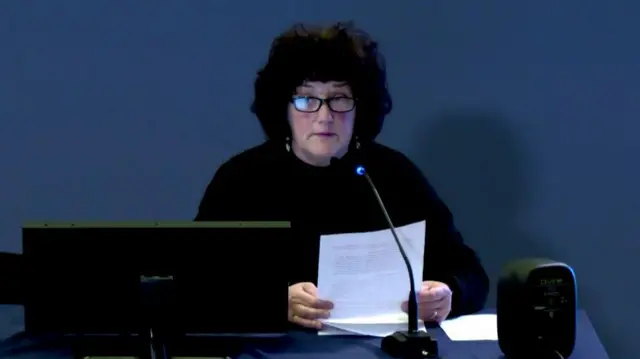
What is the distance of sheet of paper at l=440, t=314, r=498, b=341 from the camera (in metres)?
1.73

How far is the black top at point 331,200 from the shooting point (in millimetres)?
2148

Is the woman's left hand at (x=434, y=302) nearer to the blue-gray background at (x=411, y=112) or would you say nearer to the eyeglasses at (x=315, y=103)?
the eyeglasses at (x=315, y=103)

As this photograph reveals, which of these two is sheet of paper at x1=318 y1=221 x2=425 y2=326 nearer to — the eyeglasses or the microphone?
the microphone

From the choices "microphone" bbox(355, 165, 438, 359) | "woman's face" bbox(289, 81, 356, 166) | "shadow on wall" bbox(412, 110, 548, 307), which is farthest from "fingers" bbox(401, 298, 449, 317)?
"shadow on wall" bbox(412, 110, 548, 307)

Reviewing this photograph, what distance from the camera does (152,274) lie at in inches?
62.0

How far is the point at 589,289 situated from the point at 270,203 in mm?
1226

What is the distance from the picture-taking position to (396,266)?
1694 millimetres

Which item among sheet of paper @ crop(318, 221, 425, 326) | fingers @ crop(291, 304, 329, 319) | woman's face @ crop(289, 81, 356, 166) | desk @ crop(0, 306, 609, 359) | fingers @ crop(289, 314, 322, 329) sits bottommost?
desk @ crop(0, 306, 609, 359)

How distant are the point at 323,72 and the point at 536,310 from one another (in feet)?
3.00

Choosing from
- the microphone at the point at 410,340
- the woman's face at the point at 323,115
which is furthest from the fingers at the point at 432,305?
the woman's face at the point at 323,115

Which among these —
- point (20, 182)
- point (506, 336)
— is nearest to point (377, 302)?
point (506, 336)

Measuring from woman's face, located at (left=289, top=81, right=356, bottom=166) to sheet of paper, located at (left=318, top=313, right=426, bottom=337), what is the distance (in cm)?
56

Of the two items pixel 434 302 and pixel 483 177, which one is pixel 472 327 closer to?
pixel 434 302

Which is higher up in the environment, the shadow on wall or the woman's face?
the woman's face
